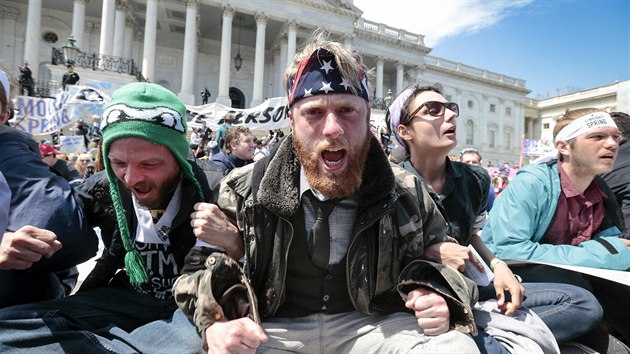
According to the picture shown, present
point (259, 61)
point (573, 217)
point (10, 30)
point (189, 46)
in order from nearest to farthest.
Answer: point (573, 217) < point (189, 46) < point (10, 30) < point (259, 61)

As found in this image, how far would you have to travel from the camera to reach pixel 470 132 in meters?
42.2

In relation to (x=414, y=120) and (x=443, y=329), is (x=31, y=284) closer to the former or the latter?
(x=443, y=329)

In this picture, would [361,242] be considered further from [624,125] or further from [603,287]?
[624,125]

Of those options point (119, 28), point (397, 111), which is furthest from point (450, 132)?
point (119, 28)

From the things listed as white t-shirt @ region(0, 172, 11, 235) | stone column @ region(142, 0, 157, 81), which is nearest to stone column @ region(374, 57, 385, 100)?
stone column @ region(142, 0, 157, 81)

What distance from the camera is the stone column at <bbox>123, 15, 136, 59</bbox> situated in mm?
23094

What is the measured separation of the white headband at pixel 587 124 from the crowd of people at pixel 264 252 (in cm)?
123

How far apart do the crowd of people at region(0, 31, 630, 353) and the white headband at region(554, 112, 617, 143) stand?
48.3 inches

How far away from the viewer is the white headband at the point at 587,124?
2584 millimetres

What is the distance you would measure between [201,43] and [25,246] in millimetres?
30059

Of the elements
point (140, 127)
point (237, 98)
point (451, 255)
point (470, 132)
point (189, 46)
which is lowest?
point (451, 255)

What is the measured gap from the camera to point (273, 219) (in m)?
1.62

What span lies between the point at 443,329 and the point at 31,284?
196 cm

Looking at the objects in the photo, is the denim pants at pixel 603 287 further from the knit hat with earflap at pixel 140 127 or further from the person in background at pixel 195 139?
the person in background at pixel 195 139
